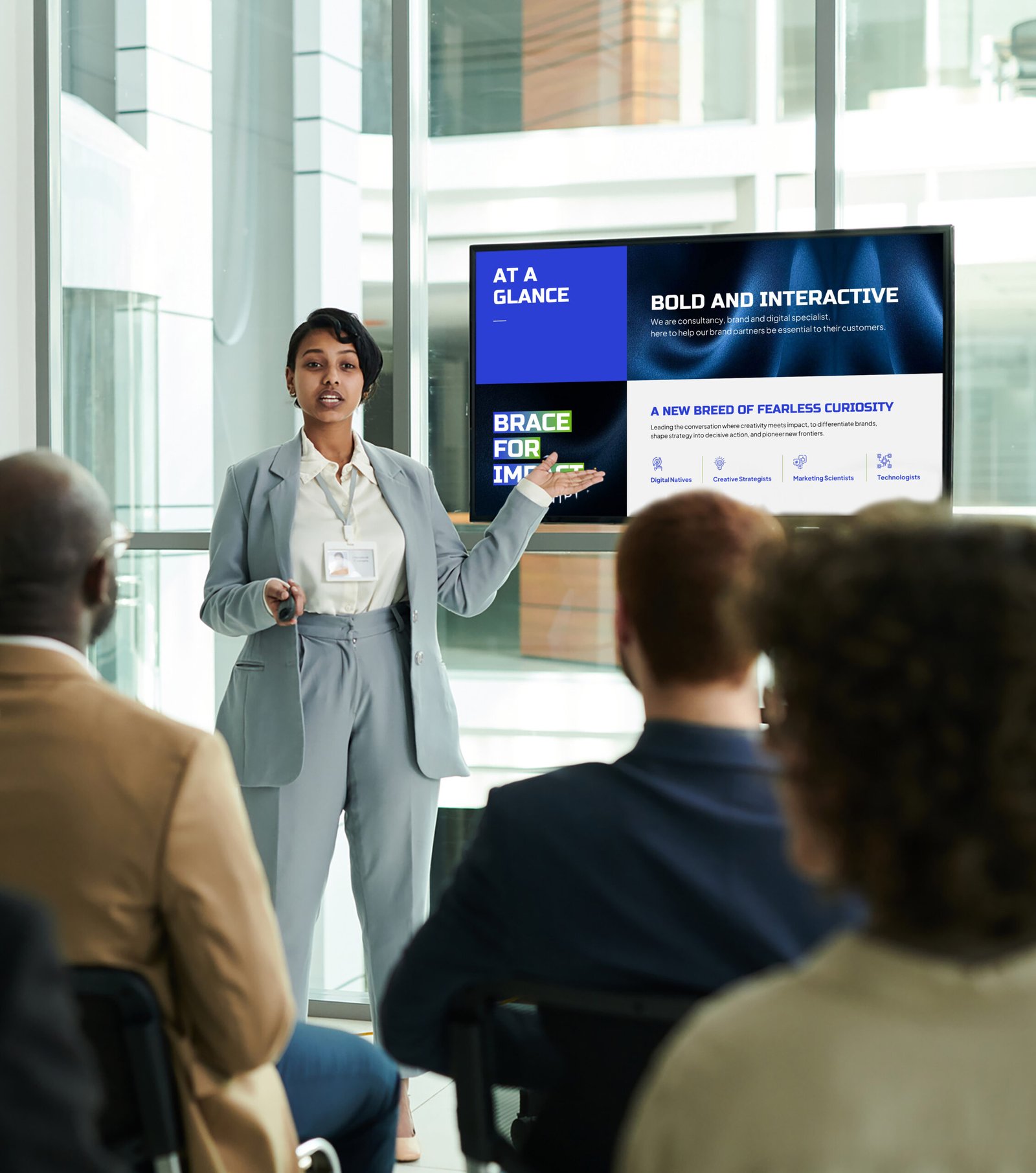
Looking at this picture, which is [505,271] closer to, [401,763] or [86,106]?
[401,763]

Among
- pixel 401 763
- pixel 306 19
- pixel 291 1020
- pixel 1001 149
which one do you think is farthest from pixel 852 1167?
pixel 306 19

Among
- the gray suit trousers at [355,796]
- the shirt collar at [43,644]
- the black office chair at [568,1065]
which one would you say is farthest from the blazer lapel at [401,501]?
the black office chair at [568,1065]

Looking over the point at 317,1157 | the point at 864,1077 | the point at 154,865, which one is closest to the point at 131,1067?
the point at 154,865

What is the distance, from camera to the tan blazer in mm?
1371

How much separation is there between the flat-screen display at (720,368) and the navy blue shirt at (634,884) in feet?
6.22

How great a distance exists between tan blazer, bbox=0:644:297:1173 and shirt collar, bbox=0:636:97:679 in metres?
0.04

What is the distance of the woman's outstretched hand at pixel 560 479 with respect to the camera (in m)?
3.31

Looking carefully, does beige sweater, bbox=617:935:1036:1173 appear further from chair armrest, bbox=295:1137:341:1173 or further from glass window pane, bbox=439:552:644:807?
glass window pane, bbox=439:552:644:807

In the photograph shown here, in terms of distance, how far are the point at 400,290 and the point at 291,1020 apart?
109 inches

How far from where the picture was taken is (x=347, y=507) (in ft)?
10.2

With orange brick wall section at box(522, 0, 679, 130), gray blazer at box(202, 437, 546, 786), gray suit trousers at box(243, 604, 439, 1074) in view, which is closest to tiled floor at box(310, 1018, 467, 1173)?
gray suit trousers at box(243, 604, 439, 1074)

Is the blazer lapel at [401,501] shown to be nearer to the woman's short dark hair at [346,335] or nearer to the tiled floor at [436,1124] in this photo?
the woman's short dark hair at [346,335]

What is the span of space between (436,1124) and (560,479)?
5.14 feet

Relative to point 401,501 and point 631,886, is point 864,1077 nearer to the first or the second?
point 631,886
